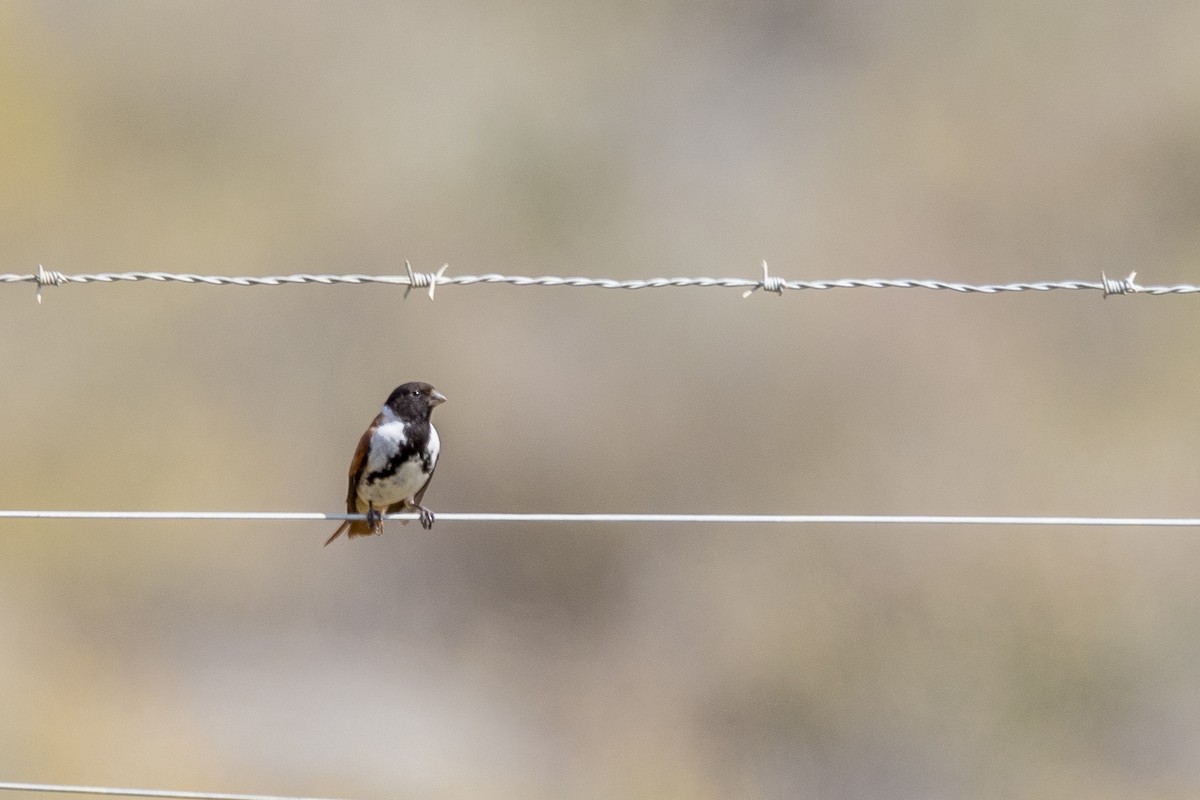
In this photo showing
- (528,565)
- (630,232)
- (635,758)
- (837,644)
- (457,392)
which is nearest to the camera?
(635,758)

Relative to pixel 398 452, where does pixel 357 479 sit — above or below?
below

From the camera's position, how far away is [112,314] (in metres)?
15.7

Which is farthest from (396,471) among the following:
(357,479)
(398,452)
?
(357,479)

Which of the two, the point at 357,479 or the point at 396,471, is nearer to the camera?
the point at 396,471

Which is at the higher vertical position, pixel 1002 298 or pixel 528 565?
pixel 1002 298

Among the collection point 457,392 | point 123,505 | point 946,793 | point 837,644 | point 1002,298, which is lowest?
point 946,793

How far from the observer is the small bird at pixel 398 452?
20.4 ft

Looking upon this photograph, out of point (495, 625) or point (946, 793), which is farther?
point (495, 625)

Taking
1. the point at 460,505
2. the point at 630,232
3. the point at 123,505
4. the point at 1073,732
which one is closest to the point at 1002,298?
the point at 630,232

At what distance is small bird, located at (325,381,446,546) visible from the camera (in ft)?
20.4

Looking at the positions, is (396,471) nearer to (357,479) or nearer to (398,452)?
(398,452)

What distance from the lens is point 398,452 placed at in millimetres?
6203

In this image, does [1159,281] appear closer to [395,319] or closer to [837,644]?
[837,644]

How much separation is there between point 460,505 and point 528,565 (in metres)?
1.07
